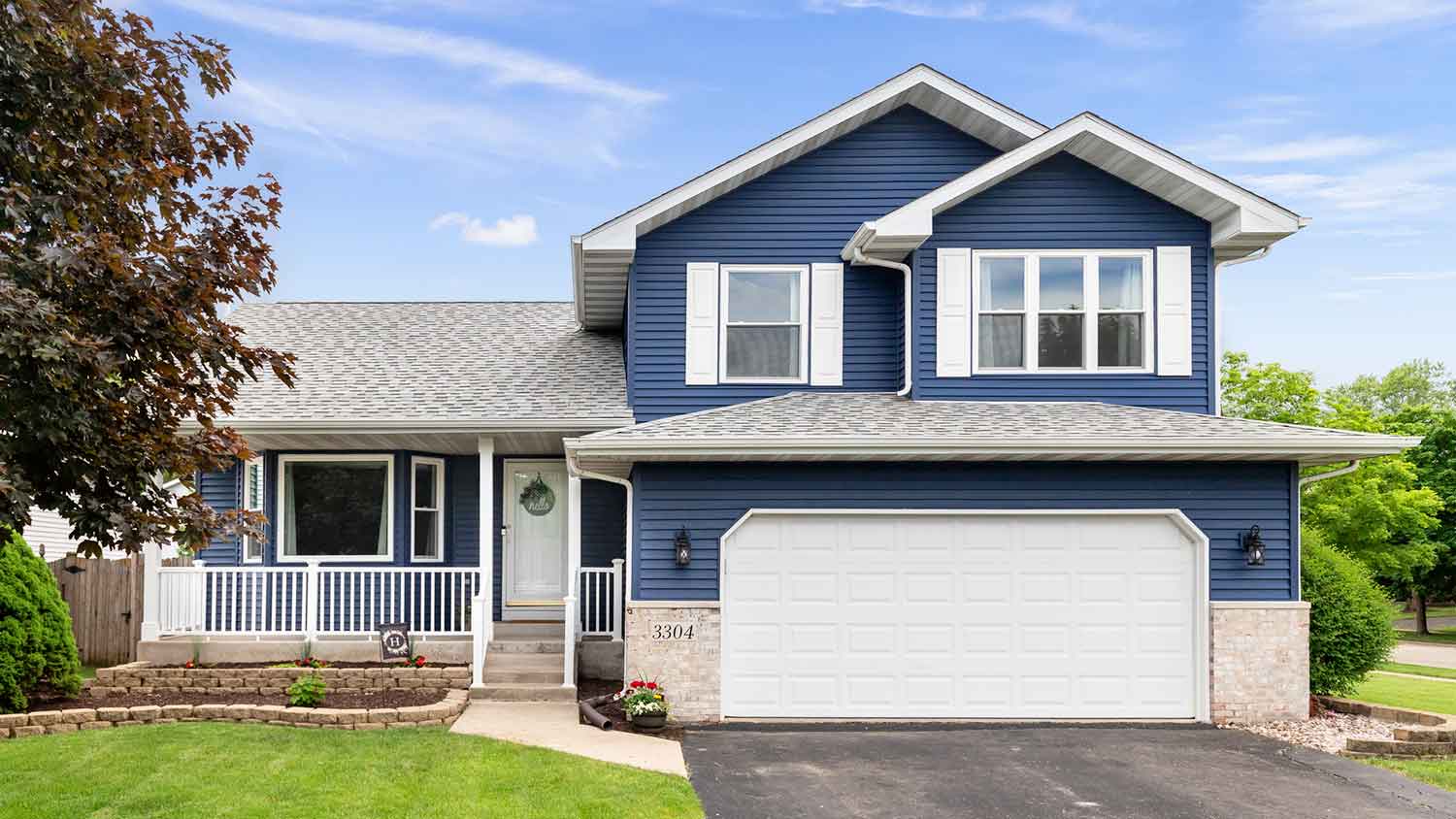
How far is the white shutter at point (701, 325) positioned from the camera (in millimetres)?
12469

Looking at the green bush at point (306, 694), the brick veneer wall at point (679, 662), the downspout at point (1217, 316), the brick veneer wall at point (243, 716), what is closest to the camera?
the brick veneer wall at point (243, 716)

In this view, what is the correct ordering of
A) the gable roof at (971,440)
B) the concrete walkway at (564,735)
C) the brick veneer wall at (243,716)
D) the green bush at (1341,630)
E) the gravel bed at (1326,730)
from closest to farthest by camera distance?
the concrete walkway at (564,735) < the gravel bed at (1326,730) < the brick veneer wall at (243,716) < the gable roof at (971,440) < the green bush at (1341,630)

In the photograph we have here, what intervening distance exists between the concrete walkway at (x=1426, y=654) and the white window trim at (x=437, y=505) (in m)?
20.2

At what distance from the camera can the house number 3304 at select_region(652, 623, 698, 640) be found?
10.8m

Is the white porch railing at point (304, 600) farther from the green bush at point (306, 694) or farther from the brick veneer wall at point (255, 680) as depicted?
the green bush at point (306, 694)

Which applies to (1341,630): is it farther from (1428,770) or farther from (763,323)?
(763,323)

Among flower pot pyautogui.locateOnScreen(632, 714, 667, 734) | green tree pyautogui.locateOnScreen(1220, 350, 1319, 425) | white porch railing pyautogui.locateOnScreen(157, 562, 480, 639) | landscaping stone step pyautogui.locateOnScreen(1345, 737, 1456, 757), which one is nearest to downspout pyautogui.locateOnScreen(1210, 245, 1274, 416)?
landscaping stone step pyautogui.locateOnScreen(1345, 737, 1456, 757)

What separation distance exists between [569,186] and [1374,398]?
152 ft

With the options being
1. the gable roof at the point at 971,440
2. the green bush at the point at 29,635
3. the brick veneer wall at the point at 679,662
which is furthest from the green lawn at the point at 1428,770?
the green bush at the point at 29,635

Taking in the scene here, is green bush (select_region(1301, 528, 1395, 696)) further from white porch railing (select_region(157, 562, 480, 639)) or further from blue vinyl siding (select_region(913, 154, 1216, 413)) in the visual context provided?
white porch railing (select_region(157, 562, 480, 639))

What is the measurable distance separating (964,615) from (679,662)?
116 inches

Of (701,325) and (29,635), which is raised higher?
(701,325)

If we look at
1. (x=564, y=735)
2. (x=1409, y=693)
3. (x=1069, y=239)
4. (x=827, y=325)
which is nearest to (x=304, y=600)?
(x=564, y=735)

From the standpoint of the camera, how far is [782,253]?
41.5 ft
